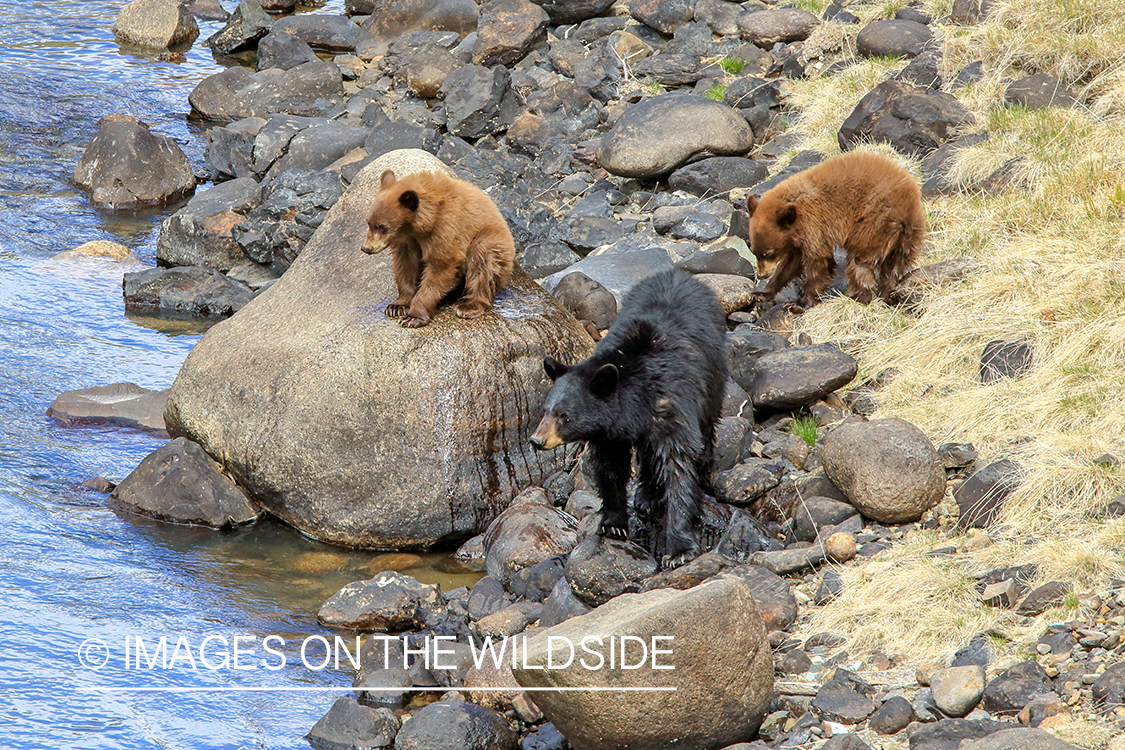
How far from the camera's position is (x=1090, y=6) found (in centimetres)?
958

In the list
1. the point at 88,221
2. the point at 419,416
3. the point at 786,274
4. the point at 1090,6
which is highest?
the point at 1090,6

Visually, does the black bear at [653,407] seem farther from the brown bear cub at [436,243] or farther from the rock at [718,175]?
the rock at [718,175]

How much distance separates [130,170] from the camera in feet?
41.1

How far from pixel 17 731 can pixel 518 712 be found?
2.39 m

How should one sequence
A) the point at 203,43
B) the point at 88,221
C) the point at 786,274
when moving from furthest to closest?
1. the point at 203,43
2. the point at 88,221
3. the point at 786,274

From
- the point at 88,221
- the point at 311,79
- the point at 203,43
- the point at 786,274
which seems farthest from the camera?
the point at 203,43

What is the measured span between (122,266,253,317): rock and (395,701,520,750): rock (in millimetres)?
5988

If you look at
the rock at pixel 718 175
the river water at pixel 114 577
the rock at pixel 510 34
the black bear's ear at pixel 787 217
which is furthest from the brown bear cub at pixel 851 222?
the rock at pixel 510 34

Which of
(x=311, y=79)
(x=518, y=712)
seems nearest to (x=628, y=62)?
(x=311, y=79)

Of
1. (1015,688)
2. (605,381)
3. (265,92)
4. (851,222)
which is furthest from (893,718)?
(265,92)

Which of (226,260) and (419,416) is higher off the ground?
(419,416)

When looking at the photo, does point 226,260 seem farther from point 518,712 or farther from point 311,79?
point 518,712

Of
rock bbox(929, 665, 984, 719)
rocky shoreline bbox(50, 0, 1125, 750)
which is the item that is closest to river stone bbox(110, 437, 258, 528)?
rocky shoreline bbox(50, 0, 1125, 750)

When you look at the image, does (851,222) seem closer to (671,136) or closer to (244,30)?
(671,136)
